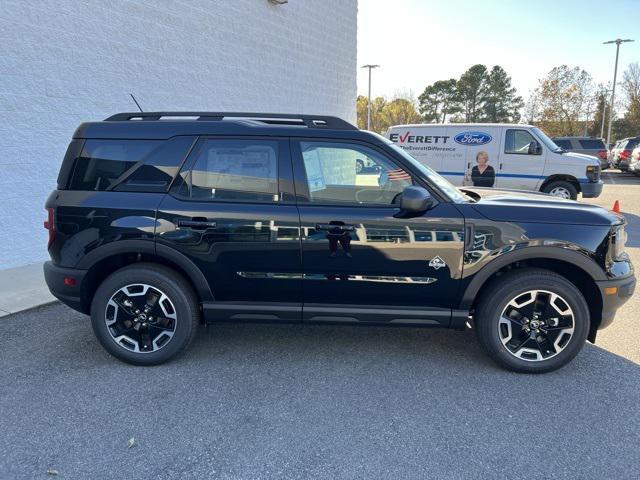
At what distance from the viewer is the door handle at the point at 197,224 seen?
11.1 feet

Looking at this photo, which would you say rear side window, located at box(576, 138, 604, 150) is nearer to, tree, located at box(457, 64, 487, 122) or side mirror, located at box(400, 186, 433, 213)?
side mirror, located at box(400, 186, 433, 213)

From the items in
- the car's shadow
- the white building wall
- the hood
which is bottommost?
the car's shadow

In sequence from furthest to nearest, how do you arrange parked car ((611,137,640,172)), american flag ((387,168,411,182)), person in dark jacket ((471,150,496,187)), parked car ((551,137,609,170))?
1. parked car ((611,137,640,172))
2. parked car ((551,137,609,170))
3. person in dark jacket ((471,150,496,187))
4. american flag ((387,168,411,182))

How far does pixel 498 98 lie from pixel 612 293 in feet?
190

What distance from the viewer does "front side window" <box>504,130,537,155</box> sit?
406 inches

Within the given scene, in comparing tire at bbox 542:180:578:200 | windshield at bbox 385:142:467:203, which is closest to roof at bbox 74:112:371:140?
windshield at bbox 385:142:467:203

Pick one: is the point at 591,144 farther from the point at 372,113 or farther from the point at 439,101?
the point at 439,101

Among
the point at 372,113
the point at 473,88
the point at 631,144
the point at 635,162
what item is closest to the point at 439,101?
the point at 473,88

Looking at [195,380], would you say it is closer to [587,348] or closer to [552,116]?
[587,348]

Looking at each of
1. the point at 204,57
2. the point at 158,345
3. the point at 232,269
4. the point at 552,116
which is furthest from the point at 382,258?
the point at 552,116

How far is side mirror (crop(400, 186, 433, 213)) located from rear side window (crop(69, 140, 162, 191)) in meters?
2.01

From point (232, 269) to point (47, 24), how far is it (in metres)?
4.91

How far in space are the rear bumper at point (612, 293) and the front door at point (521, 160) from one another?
7.62 metres

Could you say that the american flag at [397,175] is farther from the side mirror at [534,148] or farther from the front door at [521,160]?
the side mirror at [534,148]
